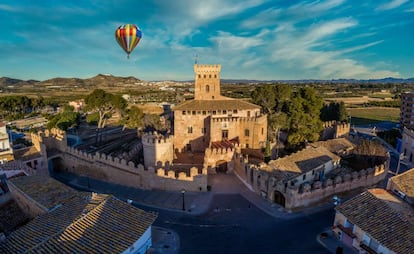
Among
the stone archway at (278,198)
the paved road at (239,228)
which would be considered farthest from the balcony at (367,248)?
the stone archway at (278,198)

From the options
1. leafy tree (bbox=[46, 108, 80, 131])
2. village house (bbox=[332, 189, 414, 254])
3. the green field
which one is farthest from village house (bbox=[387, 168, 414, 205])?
the green field

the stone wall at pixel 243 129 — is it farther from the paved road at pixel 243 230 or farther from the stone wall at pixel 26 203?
the stone wall at pixel 26 203

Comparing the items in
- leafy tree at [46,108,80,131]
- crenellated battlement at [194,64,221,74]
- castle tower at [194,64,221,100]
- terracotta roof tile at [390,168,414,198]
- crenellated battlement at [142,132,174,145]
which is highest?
crenellated battlement at [194,64,221,74]

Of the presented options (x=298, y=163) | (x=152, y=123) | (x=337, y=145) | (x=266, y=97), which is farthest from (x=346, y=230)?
(x=152, y=123)

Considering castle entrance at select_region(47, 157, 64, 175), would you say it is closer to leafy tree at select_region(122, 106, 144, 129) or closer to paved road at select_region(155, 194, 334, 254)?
paved road at select_region(155, 194, 334, 254)

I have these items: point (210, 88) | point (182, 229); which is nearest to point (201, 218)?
point (182, 229)

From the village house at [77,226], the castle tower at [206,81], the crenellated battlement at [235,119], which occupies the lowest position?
the village house at [77,226]
